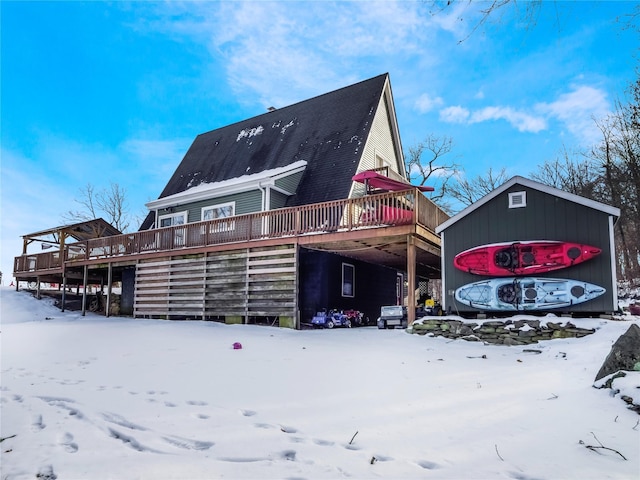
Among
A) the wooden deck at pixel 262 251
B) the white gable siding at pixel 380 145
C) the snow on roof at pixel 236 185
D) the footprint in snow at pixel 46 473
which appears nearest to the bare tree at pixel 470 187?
the white gable siding at pixel 380 145

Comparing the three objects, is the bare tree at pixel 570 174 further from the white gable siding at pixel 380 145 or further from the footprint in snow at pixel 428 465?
the footprint in snow at pixel 428 465

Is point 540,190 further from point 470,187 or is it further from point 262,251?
point 470,187

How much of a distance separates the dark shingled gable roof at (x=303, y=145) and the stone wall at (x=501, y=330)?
562cm

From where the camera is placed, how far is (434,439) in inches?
123

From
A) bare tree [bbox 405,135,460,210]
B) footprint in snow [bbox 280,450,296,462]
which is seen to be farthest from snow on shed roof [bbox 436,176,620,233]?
bare tree [bbox 405,135,460,210]

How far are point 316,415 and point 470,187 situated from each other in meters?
28.3

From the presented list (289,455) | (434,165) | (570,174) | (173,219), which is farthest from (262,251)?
(434,165)

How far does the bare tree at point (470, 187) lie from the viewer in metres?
28.7

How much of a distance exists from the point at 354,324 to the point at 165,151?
24.8 meters

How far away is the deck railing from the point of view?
34.6 ft

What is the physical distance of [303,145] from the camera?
642 inches

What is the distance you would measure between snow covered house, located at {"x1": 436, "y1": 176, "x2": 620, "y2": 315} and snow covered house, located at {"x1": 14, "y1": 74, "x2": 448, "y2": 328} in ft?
3.47

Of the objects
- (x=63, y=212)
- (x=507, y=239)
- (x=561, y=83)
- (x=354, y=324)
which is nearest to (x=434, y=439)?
(x=507, y=239)

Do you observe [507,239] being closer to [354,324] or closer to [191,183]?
[354,324]
